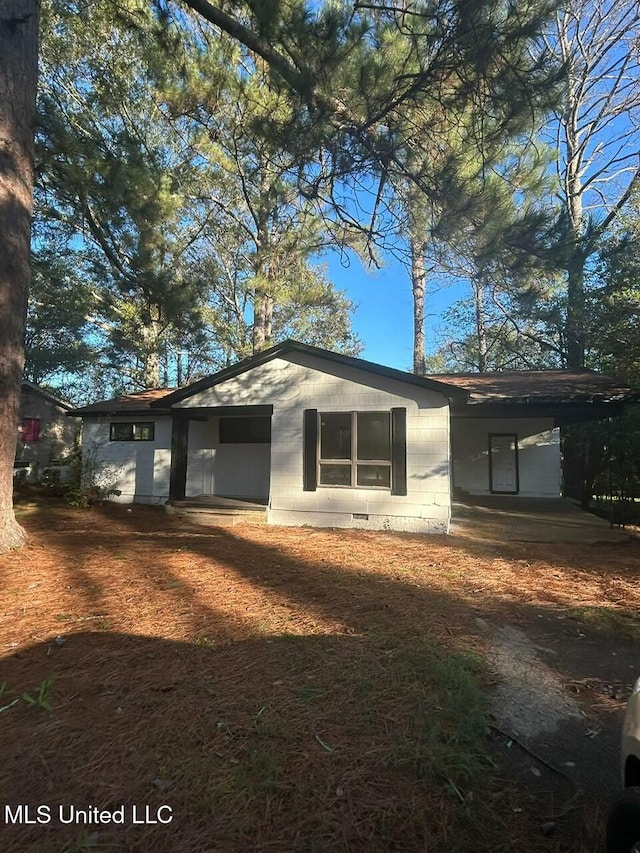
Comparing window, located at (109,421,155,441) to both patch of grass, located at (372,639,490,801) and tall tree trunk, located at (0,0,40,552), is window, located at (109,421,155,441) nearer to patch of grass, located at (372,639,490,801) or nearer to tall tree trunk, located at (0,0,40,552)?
tall tree trunk, located at (0,0,40,552)

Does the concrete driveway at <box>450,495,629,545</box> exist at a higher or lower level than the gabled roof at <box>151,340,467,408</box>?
lower

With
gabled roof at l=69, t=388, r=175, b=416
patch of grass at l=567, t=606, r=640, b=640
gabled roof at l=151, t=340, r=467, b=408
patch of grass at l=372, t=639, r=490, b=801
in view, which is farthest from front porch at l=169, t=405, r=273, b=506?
patch of grass at l=372, t=639, r=490, b=801

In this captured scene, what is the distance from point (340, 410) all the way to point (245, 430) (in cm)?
370

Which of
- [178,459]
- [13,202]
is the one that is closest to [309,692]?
[13,202]

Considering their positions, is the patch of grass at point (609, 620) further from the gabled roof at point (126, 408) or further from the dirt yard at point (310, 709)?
the gabled roof at point (126, 408)

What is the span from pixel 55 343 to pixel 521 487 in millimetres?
24648

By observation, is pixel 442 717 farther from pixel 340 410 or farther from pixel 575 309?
pixel 575 309

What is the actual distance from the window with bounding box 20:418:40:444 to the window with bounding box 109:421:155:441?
7205 mm

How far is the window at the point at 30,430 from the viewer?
17855 millimetres

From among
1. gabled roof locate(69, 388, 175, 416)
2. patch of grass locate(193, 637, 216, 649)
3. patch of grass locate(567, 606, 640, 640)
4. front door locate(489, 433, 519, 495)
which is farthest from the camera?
front door locate(489, 433, 519, 495)

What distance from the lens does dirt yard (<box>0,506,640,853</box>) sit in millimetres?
1861

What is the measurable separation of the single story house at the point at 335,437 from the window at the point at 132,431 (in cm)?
4

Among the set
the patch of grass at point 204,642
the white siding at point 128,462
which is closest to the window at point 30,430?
the white siding at point 128,462

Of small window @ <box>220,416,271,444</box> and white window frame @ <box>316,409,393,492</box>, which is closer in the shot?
white window frame @ <box>316,409,393,492</box>
